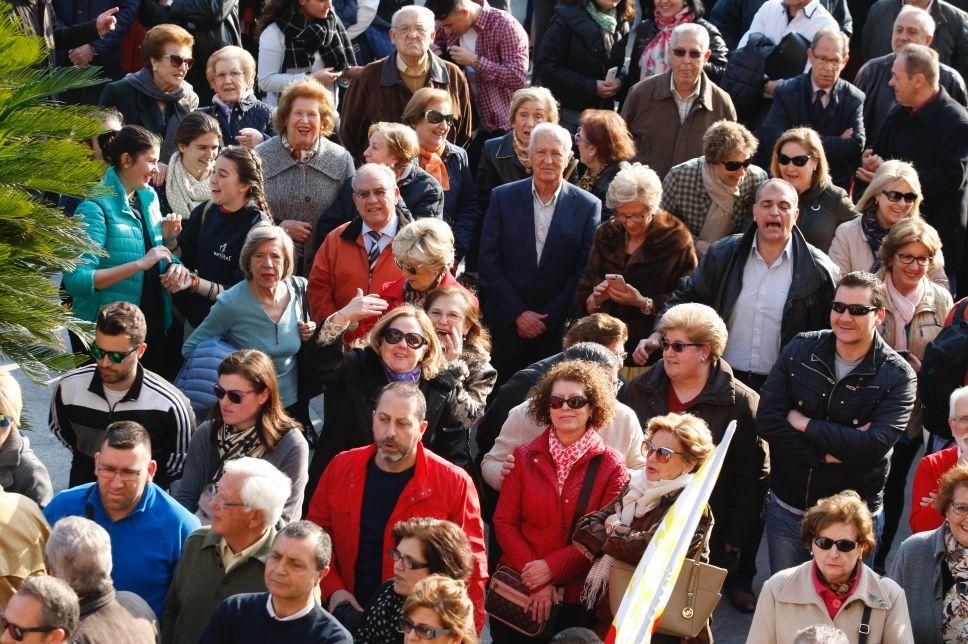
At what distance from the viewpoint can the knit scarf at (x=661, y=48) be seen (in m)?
11.1

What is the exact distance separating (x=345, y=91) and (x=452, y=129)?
1.02 m

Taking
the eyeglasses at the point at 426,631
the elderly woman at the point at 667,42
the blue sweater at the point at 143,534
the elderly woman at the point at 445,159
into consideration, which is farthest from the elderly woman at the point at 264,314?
the elderly woman at the point at 667,42

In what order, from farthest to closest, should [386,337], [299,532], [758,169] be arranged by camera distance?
[758,169] → [386,337] → [299,532]

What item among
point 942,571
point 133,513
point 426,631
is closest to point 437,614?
point 426,631

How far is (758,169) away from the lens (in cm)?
903

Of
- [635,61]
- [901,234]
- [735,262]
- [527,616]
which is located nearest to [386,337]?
[527,616]

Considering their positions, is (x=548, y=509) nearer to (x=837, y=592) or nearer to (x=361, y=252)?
(x=837, y=592)

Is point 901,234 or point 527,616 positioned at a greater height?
point 901,234

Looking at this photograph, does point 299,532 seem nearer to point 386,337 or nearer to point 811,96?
point 386,337

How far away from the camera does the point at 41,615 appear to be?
505cm

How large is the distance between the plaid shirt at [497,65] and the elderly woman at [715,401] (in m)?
4.11

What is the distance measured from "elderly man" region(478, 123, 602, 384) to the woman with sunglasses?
2371 mm

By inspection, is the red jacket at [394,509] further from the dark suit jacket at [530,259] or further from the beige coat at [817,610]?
the dark suit jacket at [530,259]

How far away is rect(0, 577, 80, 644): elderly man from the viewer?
5055 mm
